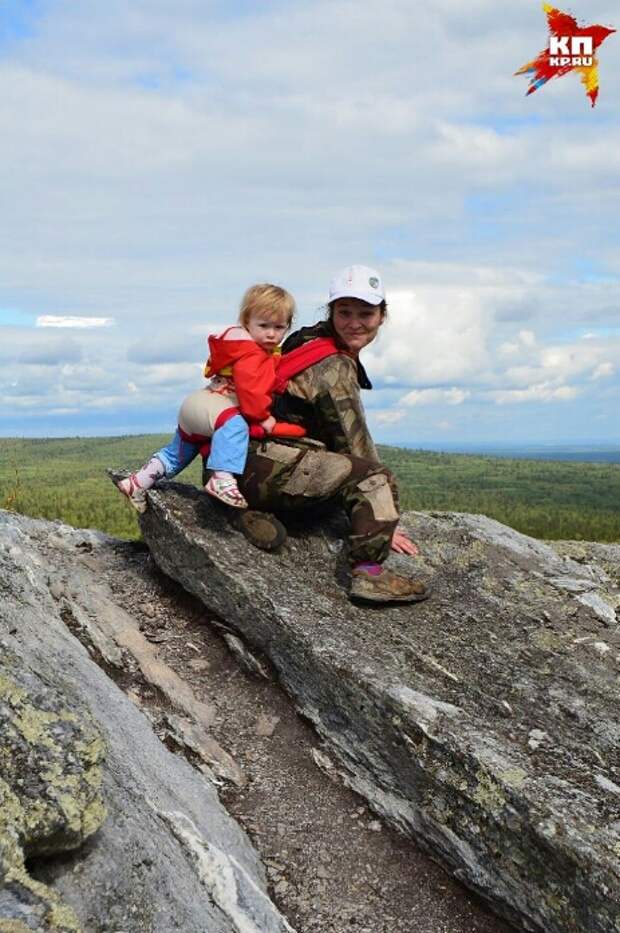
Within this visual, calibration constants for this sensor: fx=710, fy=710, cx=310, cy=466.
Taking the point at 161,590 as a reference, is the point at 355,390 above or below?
above

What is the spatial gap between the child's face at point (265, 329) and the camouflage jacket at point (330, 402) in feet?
3.16

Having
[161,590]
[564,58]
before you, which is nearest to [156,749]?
A: [161,590]

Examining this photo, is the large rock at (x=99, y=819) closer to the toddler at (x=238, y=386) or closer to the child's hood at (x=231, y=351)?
the toddler at (x=238, y=386)

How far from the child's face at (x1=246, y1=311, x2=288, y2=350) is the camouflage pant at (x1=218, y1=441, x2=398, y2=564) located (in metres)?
1.48

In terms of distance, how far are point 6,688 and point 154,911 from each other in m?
1.91

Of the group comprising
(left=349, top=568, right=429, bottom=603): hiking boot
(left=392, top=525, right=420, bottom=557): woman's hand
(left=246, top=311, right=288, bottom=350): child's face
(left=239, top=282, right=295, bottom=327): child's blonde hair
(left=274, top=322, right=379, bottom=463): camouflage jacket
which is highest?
(left=239, top=282, right=295, bottom=327): child's blonde hair

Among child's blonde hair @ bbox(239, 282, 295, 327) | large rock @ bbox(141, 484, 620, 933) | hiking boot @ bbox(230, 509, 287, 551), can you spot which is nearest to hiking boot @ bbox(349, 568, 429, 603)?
large rock @ bbox(141, 484, 620, 933)

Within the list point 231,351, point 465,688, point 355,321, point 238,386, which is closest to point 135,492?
point 238,386

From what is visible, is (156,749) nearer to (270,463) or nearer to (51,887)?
(51,887)

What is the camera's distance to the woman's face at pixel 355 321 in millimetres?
9891

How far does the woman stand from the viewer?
9719 millimetres

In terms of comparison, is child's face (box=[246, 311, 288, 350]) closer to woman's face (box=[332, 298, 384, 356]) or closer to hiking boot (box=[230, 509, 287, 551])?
woman's face (box=[332, 298, 384, 356])

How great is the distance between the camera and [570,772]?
7129 millimetres

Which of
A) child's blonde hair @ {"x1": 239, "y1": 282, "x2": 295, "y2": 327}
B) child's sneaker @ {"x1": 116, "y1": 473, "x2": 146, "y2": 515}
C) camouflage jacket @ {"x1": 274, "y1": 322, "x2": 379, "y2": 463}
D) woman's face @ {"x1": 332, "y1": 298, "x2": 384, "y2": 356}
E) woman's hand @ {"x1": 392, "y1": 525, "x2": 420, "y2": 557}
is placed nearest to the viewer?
child's blonde hair @ {"x1": 239, "y1": 282, "x2": 295, "y2": 327}
